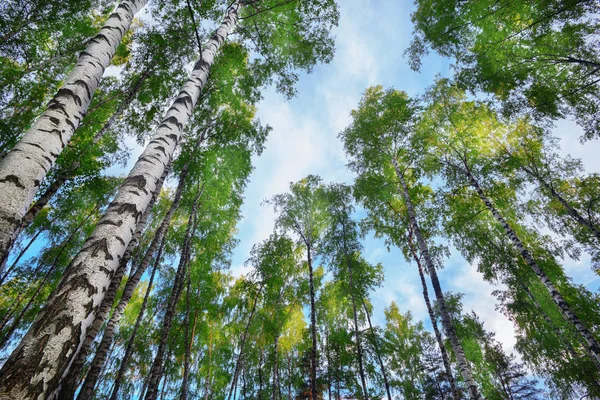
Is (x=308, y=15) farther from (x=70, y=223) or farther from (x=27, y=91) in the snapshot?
(x=70, y=223)

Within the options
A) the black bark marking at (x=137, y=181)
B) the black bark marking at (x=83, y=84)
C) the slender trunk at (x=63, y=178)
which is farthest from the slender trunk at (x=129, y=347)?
the black bark marking at (x=137, y=181)

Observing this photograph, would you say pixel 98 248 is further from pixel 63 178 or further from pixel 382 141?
pixel 382 141

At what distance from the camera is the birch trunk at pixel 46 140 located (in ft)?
5.38

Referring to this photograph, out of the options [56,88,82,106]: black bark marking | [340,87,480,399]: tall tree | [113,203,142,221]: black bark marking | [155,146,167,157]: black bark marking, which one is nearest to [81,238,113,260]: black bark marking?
[113,203,142,221]: black bark marking

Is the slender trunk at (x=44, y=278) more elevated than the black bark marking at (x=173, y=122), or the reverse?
the slender trunk at (x=44, y=278)

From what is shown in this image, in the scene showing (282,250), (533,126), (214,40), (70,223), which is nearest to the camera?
(214,40)

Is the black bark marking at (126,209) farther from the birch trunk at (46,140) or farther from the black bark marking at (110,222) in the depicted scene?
the birch trunk at (46,140)

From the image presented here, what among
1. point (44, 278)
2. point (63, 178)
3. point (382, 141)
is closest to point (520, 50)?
point (382, 141)

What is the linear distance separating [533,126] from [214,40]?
45.1ft

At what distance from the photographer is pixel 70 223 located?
464 inches

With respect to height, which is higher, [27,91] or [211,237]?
[27,91]

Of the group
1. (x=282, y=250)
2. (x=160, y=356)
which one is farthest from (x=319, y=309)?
(x=160, y=356)

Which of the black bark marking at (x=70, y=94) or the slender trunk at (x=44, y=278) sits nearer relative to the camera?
the black bark marking at (x=70, y=94)

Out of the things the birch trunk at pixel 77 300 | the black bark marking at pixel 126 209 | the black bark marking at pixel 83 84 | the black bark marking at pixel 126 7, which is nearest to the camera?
the birch trunk at pixel 77 300
